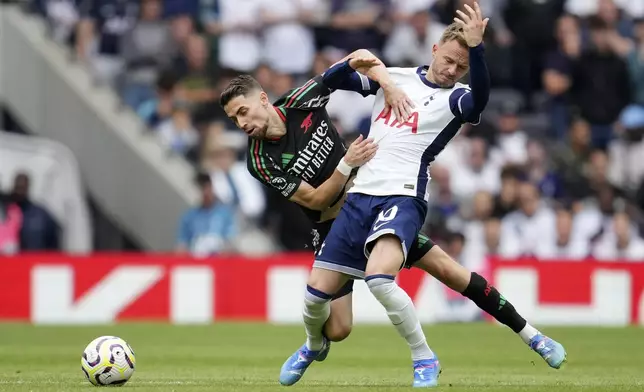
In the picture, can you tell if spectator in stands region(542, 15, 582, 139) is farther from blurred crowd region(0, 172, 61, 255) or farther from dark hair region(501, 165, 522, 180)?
blurred crowd region(0, 172, 61, 255)

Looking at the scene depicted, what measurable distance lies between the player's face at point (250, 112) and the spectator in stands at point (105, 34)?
1220cm

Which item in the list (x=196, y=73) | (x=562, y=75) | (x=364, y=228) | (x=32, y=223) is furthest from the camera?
(x=196, y=73)

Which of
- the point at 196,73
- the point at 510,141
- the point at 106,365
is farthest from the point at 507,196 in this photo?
the point at 106,365

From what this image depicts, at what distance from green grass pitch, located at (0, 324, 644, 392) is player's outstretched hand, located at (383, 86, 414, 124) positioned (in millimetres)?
1809

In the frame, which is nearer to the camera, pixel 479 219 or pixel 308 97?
pixel 308 97

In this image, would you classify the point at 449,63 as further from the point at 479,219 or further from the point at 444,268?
the point at 479,219

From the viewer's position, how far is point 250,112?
9.28 m

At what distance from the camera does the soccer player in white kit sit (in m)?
8.66

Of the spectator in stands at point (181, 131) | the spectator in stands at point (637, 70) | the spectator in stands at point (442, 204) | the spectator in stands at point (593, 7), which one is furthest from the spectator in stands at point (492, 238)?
the spectator in stands at point (181, 131)

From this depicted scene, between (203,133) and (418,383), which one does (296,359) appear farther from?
(203,133)

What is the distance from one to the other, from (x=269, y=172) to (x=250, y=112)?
0.45 metres

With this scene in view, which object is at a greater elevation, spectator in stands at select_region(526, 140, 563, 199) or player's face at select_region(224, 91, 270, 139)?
player's face at select_region(224, 91, 270, 139)

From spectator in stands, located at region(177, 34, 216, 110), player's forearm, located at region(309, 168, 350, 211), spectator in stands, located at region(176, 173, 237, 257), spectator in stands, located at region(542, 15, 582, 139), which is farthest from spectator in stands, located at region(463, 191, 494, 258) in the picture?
player's forearm, located at region(309, 168, 350, 211)

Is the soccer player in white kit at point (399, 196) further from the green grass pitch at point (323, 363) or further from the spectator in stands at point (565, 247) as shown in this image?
the spectator in stands at point (565, 247)
